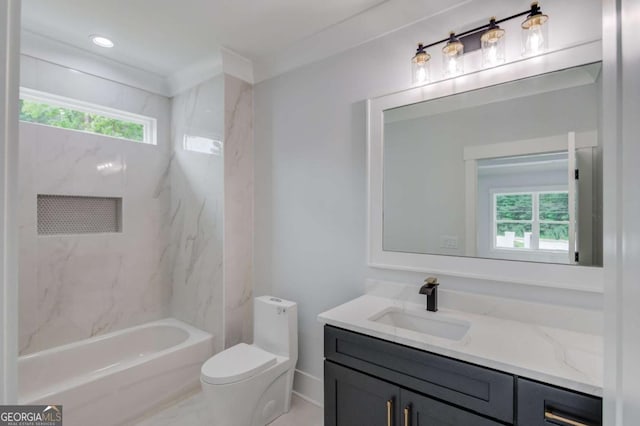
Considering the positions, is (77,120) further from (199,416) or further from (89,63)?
(199,416)

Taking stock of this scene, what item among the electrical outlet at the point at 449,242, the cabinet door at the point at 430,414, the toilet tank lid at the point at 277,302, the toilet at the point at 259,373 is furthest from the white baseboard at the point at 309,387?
the electrical outlet at the point at 449,242

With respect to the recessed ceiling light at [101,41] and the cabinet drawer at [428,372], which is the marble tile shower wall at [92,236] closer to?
the recessed ceiling light at [101,41]

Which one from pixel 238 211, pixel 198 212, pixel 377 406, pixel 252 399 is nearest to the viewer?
pixel 377 406

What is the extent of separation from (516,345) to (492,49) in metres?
1.39

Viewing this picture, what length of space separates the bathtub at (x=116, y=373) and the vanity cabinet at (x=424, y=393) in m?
1.34

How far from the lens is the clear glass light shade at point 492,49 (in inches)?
60.7

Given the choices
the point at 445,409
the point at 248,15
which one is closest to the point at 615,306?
the point at 445,409

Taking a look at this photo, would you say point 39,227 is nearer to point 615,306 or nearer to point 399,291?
point 399,291

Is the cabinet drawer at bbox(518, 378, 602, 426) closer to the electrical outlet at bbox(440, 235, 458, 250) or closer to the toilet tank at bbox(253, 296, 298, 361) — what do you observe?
the electrical outlet at bbox(440, 235, 458, 250)

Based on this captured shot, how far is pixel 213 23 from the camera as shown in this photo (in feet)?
6.96

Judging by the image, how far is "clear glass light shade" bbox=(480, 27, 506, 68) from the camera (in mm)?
1541

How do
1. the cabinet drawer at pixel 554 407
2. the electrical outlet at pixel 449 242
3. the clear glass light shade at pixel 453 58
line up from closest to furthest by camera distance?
the cabinet drawer at pixel 554 407, the clear glass light shade at pixel 453 58, the electrical outlet at pixel 449 242

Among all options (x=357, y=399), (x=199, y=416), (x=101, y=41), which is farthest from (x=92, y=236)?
(x=357, y=399)

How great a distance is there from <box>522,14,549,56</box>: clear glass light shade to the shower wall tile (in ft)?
6.61
